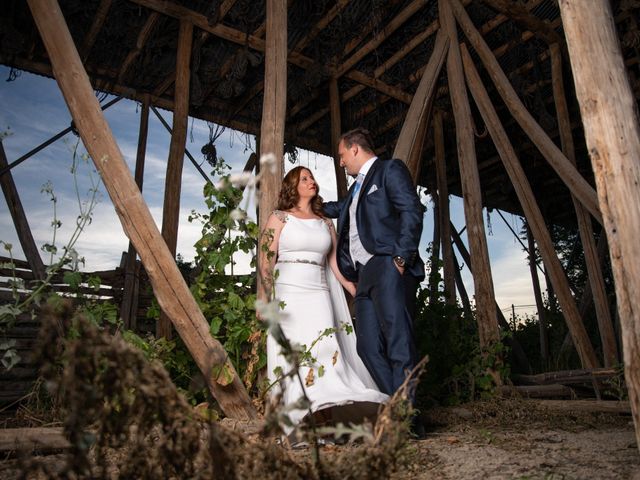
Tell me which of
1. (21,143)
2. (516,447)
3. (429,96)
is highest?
(21,143)

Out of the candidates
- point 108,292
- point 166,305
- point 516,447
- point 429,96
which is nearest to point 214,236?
point 166,305

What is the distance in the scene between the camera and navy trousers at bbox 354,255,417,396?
312 centimetres

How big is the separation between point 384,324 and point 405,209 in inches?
28.0

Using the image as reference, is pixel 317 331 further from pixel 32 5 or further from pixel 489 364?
pixel 32 5

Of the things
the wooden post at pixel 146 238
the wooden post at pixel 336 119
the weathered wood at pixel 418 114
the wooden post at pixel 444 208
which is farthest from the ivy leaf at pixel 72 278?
the wooden post at pixel 444 208

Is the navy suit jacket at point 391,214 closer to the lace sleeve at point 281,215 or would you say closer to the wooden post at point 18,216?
the lace sleeve at point 281,215

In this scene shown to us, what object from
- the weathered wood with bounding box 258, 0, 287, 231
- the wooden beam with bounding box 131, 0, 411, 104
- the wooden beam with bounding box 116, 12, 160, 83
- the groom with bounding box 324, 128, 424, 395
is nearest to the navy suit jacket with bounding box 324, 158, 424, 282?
the groom with bounding box 324, 128, 424, 395

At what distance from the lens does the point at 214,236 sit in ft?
10.8

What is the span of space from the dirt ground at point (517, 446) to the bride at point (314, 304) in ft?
1.23

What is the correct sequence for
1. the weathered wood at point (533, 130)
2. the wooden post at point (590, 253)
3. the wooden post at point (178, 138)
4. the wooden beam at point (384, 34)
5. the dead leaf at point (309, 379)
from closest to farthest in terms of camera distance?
the dead leaf at point (309, 379) → the weathered wood at point (533, 130) → the wooden post at point (590, 253) → the wooden post at point (178, 138) → the wooden beam at point (384, 34)

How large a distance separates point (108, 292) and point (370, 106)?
4.86 metres

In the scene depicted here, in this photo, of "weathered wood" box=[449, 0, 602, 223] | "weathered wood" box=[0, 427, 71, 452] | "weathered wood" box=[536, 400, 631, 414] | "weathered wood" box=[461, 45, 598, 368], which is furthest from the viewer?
"weathered wood" box=[461, 45, 598, 368]

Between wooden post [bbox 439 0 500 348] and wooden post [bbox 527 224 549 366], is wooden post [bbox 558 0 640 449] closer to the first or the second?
wooden post [bbox 439 0 500 348]

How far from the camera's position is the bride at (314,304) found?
3086mm
